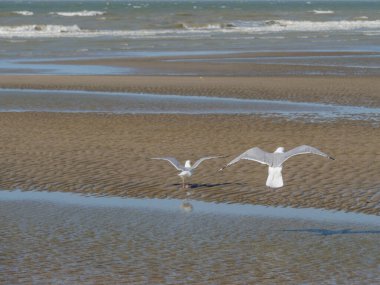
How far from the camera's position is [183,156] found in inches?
576

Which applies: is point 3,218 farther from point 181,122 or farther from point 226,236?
point 181,122

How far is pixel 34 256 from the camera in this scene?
921 cm

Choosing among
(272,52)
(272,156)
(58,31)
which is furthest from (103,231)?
(58,31)

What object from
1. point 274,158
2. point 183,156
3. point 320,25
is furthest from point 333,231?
point 320,25

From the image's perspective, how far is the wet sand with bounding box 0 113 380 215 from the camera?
12.1m

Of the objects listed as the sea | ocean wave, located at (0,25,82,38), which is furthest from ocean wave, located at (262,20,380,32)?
ocean wave, located at (0,25,82,38)

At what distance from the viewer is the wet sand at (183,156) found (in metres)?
12.1

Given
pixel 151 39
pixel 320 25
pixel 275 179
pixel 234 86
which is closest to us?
pixel 275 179

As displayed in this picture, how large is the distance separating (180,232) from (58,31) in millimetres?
52807

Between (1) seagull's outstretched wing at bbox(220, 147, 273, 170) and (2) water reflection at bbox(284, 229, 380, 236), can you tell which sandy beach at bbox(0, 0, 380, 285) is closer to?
(2) water reflection at bbox(284, 229, 380, 236)

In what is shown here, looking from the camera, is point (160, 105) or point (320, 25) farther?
point (320, 25)

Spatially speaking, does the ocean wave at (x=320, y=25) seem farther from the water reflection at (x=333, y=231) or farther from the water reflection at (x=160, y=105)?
the water reflection at (x=333, y=231)

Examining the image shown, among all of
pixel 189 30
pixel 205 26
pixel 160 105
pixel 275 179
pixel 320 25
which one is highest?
pixel 320 25

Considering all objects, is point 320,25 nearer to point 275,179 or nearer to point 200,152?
point 200,152
